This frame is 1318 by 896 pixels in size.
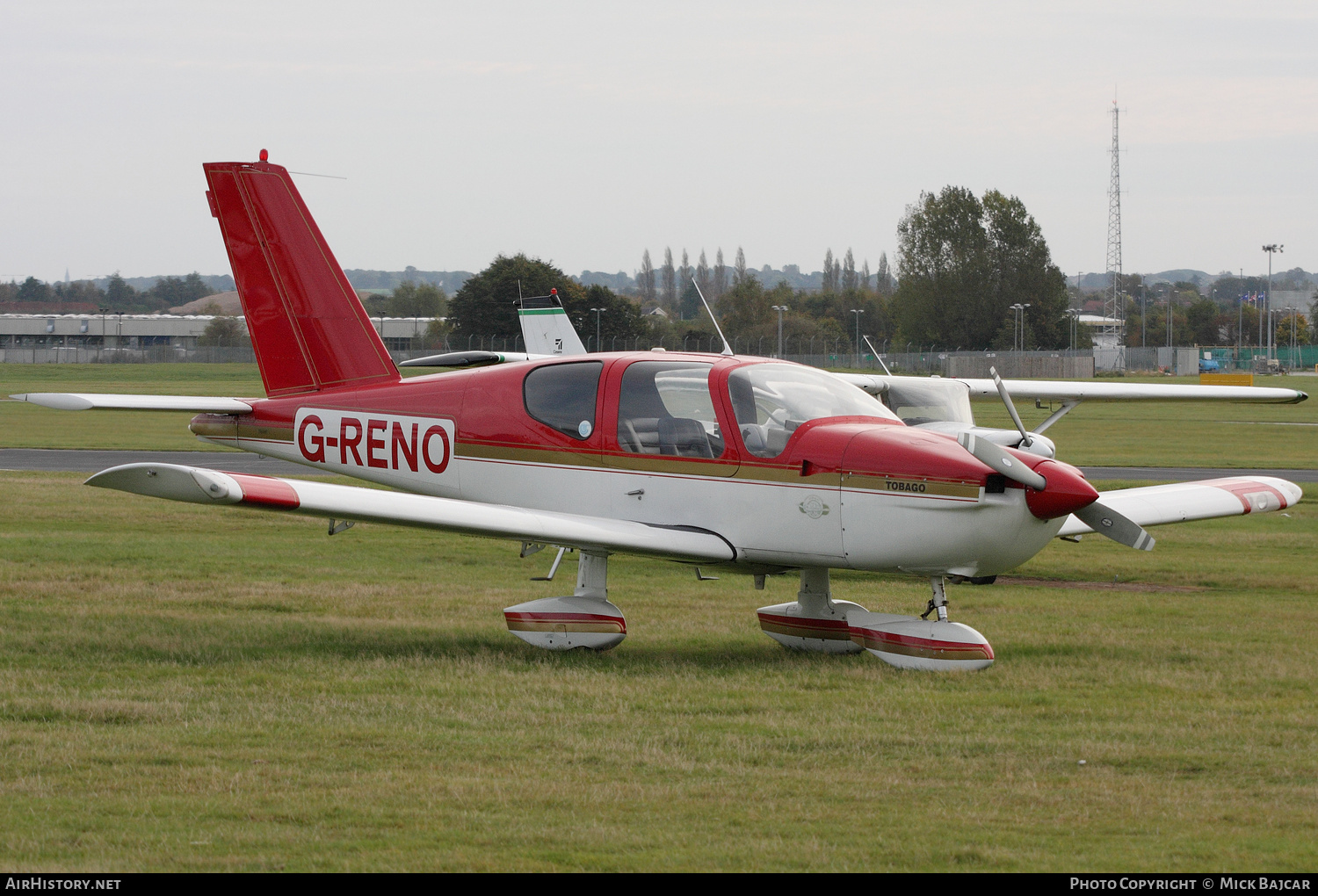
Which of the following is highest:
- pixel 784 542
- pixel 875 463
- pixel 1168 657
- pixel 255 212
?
pixel 255 212

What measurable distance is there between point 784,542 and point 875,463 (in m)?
0.87

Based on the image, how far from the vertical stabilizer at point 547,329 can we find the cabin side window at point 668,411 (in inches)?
747

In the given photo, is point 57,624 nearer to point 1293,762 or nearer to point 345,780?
point 345,780

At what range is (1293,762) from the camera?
669 cm

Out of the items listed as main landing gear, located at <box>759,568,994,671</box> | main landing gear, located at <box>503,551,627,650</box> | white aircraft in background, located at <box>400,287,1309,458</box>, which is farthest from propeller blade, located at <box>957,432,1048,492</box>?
white aircraft in background, located at <box>400,287,1309,458</box>

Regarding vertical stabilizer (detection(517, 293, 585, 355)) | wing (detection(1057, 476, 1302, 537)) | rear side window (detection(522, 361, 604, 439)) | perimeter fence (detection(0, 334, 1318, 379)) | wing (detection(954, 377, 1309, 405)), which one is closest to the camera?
rear side window (detection(522, 361, 604, 439))

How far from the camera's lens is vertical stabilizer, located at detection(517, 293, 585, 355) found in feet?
95.7

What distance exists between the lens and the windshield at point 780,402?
30.6 ft

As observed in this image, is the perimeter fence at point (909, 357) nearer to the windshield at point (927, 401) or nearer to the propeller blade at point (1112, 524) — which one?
the windshield at point (927, 401)

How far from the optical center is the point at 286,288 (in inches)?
473

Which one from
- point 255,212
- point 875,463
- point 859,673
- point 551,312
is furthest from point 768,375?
point 551,312

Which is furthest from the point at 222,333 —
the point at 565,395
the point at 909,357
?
the point at 565,395

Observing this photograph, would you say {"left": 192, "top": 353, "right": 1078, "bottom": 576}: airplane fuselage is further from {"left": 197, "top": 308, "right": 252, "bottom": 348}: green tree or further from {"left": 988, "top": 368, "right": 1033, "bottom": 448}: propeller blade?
{"left": 197, "top": 308, "right": 252, "bottom": 348}: green tree

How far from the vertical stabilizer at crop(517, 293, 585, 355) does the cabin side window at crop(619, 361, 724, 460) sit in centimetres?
1898
